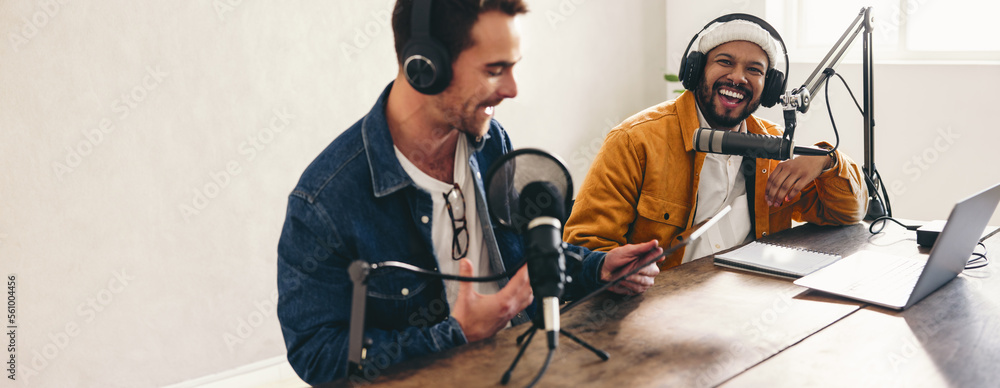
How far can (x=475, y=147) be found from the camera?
57.1 inches

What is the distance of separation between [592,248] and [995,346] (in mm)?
872

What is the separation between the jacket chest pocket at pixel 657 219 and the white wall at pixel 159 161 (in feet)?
4.61

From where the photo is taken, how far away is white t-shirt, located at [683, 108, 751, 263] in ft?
6.56

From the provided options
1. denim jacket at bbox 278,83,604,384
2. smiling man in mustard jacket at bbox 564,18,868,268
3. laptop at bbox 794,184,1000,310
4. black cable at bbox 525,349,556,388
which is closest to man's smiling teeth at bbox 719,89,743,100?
smiling man in mustard jacket at bbox 564,18,868,268

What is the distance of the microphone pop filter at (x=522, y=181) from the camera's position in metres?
1.04

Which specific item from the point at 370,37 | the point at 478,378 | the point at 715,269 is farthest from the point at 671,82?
the point at 478,378

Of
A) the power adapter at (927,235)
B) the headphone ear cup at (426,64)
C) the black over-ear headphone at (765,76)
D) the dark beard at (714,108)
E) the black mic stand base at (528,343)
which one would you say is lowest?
the power adapter at (927,235)

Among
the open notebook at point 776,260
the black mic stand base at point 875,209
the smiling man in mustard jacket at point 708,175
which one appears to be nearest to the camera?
the open notebook at point 776,260

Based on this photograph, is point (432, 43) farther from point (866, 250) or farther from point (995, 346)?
point (866, 250)

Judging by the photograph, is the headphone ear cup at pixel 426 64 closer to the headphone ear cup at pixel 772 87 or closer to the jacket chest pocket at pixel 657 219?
the jacket chest pocket at pixel 657 219

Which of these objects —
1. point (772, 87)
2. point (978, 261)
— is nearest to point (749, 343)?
point (978, 261)

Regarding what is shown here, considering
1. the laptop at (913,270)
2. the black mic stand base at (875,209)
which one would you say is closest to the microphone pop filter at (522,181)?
the laptop at (913,270)

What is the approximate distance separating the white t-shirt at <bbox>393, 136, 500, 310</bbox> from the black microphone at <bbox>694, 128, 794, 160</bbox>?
24.4 inches

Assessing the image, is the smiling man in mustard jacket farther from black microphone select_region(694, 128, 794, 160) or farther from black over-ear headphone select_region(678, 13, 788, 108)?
black microphone select_region(694, 128, 794, 160)
